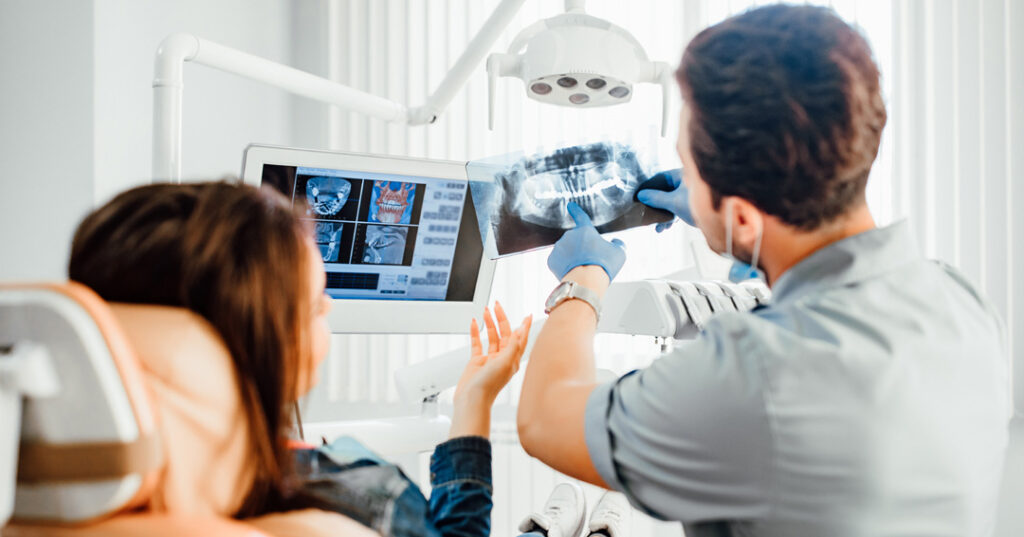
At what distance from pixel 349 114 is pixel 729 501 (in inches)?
104

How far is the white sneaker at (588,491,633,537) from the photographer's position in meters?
1.61

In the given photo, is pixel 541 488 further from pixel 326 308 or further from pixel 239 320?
pixel 239 320

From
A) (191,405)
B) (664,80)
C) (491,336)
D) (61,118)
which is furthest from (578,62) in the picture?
(61,118)

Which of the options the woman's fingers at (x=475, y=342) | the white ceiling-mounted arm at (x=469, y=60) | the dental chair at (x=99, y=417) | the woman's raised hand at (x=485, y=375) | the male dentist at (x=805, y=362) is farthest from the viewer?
the white ceiling-mounted arm at (x=469, y=60)

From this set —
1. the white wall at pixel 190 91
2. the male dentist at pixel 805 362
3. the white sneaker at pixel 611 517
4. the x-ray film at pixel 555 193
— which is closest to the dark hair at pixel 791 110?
the male dentist at pixel 805 362

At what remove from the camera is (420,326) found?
58.7 inches

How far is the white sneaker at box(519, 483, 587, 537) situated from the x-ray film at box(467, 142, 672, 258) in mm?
637

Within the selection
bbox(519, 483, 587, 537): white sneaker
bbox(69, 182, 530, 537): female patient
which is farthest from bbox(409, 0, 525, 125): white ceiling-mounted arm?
bbox(519, 483, 587, 537): white sneaker

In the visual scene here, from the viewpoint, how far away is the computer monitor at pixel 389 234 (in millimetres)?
1319

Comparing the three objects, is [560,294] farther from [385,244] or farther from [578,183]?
[385,244]

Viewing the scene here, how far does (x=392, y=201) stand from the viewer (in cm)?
140

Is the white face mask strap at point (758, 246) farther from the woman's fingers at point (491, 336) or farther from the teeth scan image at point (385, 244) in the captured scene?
the teeth scan image at point (385, 244)

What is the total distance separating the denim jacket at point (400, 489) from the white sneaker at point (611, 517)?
2.50 feet

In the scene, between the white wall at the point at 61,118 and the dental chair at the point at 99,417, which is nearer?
the dental chair at the point at 99,417
